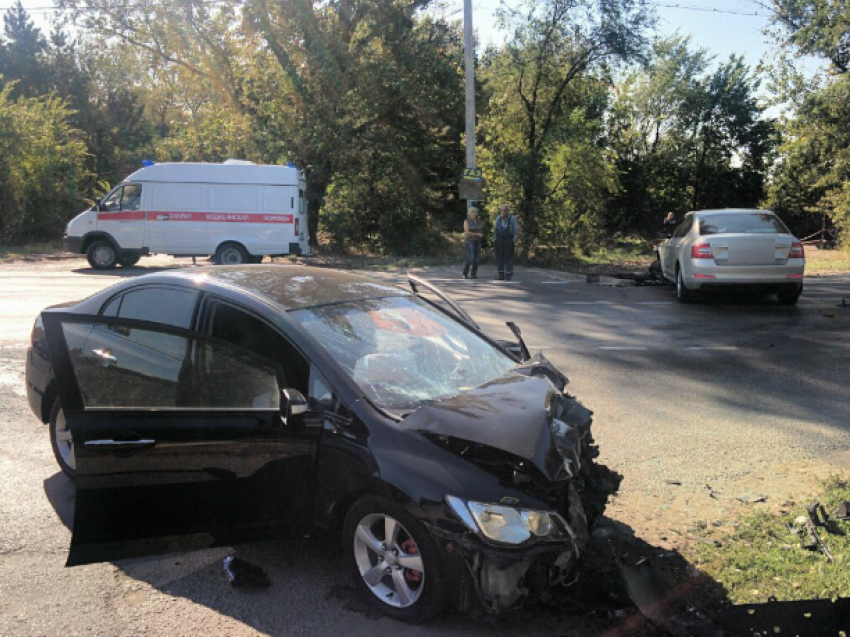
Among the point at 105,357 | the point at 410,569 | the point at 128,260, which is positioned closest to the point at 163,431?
the point at 105,357

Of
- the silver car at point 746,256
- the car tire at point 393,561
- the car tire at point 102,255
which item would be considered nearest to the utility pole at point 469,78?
the silver car at point 746,256

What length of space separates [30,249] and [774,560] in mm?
26432

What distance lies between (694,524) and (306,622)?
2.26 m

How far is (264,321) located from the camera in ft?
11.9

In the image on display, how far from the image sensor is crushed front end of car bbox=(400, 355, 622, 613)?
112 inches

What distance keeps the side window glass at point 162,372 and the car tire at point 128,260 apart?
56.6 ft

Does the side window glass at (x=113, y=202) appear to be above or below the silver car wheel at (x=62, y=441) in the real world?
above

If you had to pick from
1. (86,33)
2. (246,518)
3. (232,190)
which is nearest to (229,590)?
(246,518)

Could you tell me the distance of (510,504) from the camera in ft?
9.53

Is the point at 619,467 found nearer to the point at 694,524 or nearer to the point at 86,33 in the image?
the point at 694,524

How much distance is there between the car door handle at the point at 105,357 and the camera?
339cm

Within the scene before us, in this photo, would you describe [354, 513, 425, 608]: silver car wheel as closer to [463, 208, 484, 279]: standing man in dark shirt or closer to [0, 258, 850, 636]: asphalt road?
[0, 258, 850, 636]: asphalt road

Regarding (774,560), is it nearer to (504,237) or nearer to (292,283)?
(292,283)

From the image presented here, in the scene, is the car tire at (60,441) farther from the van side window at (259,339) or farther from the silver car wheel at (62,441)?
the van side window at (259,339)
